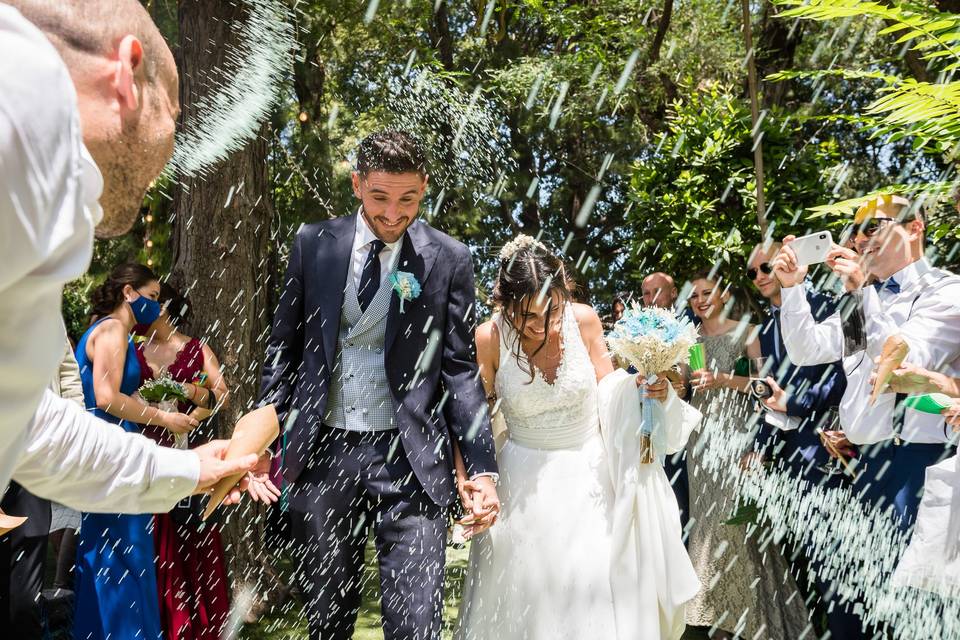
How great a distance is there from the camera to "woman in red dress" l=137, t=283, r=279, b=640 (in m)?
4.83

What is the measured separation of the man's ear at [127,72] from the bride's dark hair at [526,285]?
11.7ft

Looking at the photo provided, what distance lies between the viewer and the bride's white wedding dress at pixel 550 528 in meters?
4.37

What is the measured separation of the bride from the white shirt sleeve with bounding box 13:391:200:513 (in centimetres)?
265

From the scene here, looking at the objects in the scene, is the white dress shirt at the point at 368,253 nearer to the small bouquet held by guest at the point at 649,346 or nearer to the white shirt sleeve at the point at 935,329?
the small bouquet held by guest at the point at 649,346

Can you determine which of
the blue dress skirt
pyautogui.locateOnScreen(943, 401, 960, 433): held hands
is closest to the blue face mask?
the blue dress skirt

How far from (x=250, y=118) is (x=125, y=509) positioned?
4762 mm

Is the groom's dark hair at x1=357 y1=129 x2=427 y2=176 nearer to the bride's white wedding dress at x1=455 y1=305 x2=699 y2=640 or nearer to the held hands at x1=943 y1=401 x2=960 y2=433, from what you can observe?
the bride's white wedding dress at x1=455 y1=305 x2=699 y2=640

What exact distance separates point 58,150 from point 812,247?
4.42 meters

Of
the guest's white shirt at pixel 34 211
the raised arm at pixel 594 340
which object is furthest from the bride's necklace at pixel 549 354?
the guest's white shirt at pixel 34 211

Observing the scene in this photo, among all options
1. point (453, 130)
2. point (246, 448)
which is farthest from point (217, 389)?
point (453, 130)

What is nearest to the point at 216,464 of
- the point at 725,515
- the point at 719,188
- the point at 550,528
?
the point at 550,528

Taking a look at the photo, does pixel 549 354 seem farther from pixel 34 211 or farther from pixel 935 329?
pixel 34 211

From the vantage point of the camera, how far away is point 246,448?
2314 mm

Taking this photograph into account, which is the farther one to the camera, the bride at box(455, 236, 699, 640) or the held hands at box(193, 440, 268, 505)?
the bride at box(455, 236, 699, 640)
